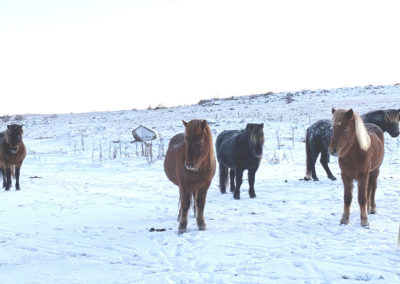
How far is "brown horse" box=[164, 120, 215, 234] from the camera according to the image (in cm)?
518

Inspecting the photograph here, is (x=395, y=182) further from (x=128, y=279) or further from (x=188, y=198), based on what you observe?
(x=128, y=279)

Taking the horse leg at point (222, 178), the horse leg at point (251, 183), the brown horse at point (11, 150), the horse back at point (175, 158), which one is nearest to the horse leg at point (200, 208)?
the horse back at point (175, 158)

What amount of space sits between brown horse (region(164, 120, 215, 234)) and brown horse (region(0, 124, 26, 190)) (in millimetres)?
5319

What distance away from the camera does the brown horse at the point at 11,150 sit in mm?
9672

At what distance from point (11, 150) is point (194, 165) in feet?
20.9

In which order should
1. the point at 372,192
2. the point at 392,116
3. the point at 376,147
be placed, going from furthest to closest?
1. the point at 392,116
2. the point at 372,192
3. the point at 376,147

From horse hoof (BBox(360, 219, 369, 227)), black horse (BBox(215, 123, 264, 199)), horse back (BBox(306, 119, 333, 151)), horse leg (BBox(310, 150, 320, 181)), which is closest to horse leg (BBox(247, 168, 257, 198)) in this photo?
black horse (BBox(215, 123, 264, 199))

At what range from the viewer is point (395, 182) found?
8.88m

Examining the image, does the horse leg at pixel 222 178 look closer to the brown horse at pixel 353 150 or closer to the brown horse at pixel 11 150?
the brown horse at pixel 353 150

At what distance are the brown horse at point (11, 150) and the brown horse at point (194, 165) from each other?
5319mm

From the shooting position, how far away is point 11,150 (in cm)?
977

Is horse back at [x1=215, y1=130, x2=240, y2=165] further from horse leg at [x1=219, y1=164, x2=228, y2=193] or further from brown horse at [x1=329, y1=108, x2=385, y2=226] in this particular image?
brown horse at [x1=329, y1=108, x2=385, y2=226]

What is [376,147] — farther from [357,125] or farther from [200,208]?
[200,208]

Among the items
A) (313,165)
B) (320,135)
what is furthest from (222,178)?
(320,135)
